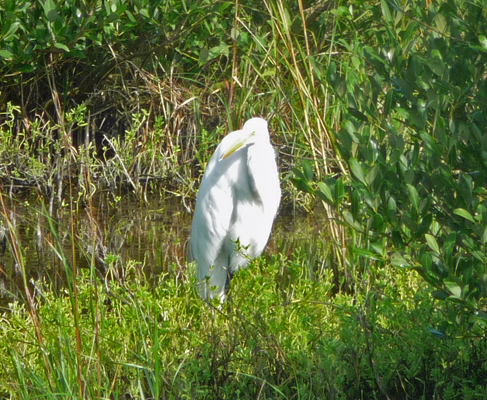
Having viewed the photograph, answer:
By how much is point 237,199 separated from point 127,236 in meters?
1.21

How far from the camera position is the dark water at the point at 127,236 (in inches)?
148

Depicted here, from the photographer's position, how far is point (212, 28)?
15.1 ft

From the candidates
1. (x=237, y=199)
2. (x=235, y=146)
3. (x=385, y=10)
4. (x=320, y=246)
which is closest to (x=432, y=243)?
(x=385, y=10)

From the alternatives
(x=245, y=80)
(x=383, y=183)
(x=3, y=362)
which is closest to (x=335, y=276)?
(x=245, y=80)

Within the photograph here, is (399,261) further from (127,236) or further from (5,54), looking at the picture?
(5,54)

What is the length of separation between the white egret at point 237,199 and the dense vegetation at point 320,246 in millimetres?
247

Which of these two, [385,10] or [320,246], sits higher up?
[385,10]

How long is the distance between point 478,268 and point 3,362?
1.52 m

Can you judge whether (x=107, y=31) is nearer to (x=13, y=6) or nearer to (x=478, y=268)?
(x=13, y=6)

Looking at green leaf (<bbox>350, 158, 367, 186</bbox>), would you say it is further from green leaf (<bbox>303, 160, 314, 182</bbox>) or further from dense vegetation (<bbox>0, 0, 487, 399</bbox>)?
green leaf (<bbox>303, 160, 314, 182</bbox>)

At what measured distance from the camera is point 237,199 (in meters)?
3.37

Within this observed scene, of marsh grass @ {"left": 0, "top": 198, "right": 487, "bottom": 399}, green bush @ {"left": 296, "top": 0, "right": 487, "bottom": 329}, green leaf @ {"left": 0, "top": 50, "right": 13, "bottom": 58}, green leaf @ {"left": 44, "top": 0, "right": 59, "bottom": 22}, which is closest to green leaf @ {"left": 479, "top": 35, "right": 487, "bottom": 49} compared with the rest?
green bush @ {"left": 296, "top": 0, "right": 487, "bottom": 329}

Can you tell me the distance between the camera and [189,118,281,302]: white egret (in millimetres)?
3211

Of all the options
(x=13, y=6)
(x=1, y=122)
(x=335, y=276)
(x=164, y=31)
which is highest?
(x=13, y=6)
